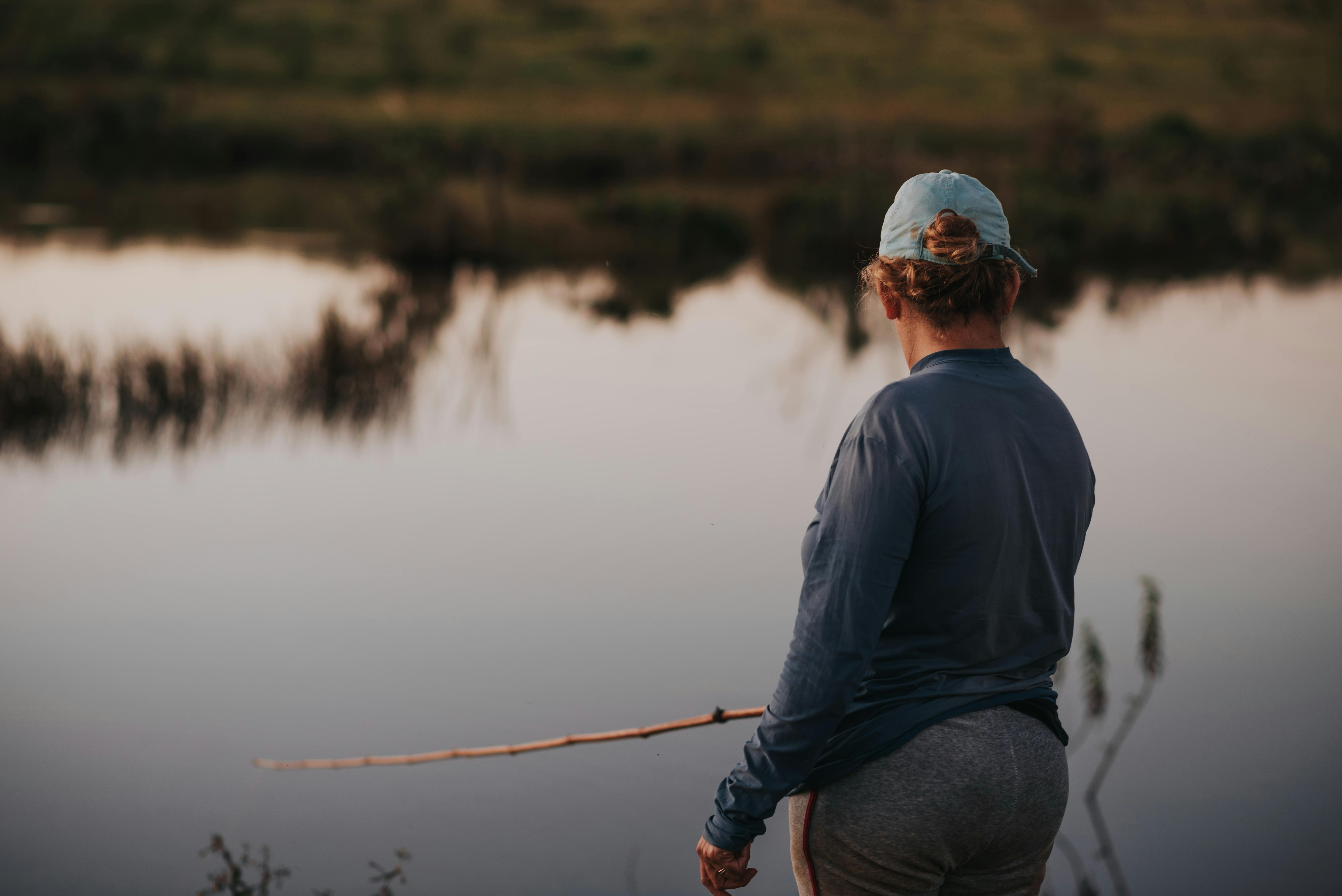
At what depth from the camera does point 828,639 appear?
1.35 metres

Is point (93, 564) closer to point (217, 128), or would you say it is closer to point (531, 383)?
point (531, 383)

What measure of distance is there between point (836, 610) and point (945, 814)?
0.30m

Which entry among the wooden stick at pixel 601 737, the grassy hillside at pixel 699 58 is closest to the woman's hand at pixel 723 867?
the wooden stick at pixel 601 737

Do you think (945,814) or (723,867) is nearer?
(945,814)

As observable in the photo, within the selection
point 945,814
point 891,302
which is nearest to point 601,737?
point 945,814

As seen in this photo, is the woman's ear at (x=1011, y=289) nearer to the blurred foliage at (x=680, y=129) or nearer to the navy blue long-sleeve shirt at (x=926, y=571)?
the navy blue long-sleeve shirt at (x=926, y=571)

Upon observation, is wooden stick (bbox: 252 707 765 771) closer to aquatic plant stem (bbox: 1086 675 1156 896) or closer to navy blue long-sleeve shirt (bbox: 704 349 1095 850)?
navy blue long-sleeve shirt (bbox: 704 349 1095 850)

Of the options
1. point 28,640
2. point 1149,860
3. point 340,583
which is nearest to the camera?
point 1149,860

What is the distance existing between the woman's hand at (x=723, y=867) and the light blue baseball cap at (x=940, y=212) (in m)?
0.84

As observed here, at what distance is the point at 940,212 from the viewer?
1.41 metres

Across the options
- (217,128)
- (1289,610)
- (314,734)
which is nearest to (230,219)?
(217,128)

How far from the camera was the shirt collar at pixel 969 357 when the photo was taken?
1384 millimetres

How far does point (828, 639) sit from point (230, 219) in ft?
73.6

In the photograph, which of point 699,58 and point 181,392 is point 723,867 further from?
point 699,58
